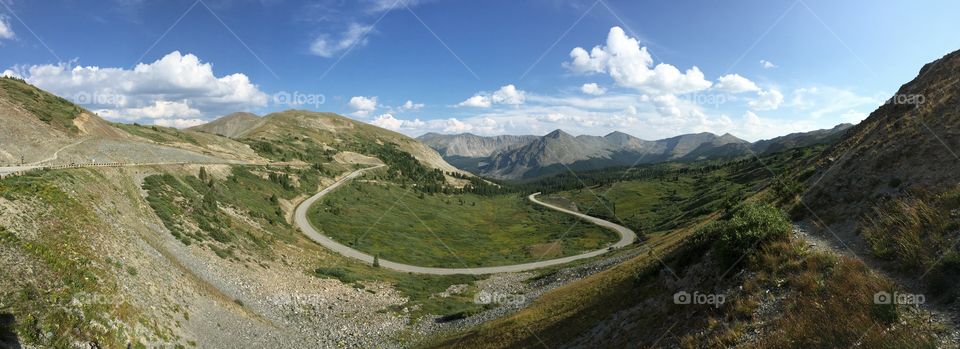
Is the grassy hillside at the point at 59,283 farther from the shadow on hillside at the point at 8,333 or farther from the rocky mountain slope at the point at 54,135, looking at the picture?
the rocky mountain slope at the point at 54,135

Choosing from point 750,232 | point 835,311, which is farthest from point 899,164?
point 835,311

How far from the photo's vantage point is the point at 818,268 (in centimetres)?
1367

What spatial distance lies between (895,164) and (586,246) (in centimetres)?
9116

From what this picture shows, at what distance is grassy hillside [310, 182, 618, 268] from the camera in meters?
87.5

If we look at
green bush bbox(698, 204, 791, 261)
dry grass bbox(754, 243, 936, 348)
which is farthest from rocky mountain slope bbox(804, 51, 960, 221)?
dry grass bbox(754, 243, 936, 348)

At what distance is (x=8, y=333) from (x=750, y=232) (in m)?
30.4

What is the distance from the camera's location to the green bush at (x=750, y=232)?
16000 mm

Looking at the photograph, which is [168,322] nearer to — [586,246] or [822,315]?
[822,315]

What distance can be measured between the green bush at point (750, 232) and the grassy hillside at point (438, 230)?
2616 inches

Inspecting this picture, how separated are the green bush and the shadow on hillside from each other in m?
28.8

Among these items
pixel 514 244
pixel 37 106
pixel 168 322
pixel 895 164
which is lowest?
pixel 514 244

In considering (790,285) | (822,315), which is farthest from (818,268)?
(822,315)

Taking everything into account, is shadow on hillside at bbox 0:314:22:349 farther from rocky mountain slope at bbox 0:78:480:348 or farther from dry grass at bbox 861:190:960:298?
dry grass at bbox 861:190:960:298

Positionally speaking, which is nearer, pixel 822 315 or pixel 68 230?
pixel 822 315
